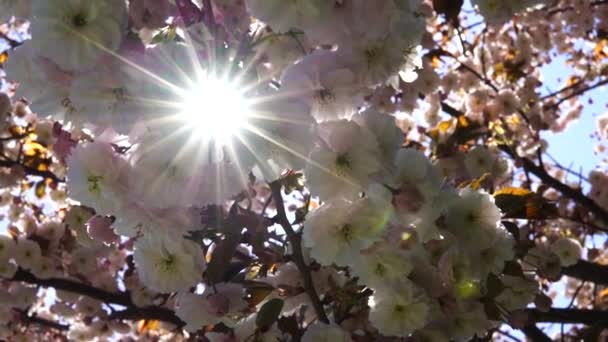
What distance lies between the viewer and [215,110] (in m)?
1.67

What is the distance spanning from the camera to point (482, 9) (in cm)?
152

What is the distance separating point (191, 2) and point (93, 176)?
1.81ft

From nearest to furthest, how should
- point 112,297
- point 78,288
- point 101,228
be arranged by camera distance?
point 101,228, point 78,288, point 112,297

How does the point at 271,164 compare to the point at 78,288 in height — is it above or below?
below

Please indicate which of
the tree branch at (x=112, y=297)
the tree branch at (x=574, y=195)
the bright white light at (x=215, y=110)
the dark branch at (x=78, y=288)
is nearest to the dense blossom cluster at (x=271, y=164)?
the bright white light at (x=215, y=110)

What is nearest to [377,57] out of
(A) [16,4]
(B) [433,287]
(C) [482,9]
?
(C) [482,9]

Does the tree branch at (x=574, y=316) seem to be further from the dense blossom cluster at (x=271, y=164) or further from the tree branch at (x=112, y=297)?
the tree branch at (x=112, y=297)

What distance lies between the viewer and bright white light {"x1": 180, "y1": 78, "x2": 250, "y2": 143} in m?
1.51

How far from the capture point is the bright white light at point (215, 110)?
1514mm

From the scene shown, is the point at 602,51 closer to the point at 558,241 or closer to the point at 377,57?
the point at 558,241

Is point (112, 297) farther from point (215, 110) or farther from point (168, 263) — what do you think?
point (215, 110)

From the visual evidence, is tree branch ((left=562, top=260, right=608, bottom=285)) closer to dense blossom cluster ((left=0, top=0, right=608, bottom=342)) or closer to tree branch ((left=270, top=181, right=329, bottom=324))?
dense blossom cluster ((left=0, top=0, right=608, bottom=342))

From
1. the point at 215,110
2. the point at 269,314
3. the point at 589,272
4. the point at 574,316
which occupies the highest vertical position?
the point at 589,272

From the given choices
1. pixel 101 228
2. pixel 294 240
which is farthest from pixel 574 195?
pixel 101 228
